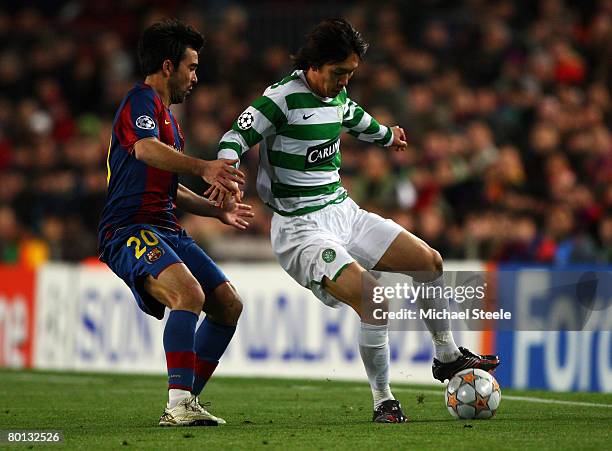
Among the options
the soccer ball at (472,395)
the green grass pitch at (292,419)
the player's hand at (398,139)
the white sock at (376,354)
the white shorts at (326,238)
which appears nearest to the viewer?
the green grass pitch at (292,419)

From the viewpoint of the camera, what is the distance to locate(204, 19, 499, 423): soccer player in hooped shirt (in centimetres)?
786

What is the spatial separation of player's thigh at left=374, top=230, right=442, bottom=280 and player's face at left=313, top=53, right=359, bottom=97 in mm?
1007

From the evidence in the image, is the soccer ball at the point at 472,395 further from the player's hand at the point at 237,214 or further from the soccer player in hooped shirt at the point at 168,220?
the player's hand at the point at 237,214

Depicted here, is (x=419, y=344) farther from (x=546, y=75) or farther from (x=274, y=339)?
(x=546, y=75)

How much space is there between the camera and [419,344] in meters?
12.5

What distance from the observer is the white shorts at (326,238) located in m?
7.89

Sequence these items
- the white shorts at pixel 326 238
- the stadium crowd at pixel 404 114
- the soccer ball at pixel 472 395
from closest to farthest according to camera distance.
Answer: the soccer ball at pixel 472 395, the white shorts at pixel 326 238, the stadium crowd at pixel 404 114

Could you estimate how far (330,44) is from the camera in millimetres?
7902

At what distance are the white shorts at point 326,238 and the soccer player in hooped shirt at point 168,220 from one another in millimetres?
408

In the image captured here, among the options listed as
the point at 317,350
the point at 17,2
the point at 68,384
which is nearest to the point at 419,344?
the point at 317,350

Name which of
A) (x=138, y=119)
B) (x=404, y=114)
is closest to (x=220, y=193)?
(x=138, y=119)

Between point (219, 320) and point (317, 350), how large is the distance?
17.0 feet

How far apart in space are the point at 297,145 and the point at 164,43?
3.44 ft

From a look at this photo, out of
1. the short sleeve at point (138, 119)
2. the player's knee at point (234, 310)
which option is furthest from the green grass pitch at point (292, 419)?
the short sleeve at point (138, 119)
